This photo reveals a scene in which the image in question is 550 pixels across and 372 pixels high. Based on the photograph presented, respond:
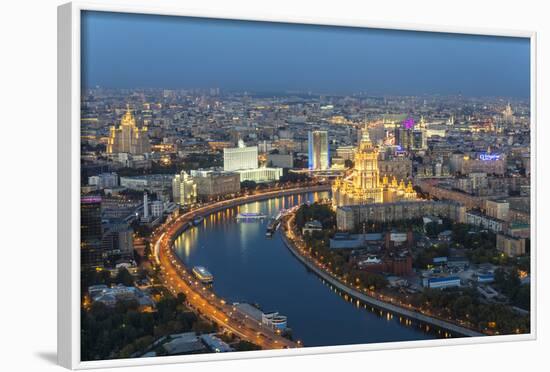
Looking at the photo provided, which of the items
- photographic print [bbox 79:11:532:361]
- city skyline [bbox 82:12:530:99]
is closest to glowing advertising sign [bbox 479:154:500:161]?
photographic print [bbox 79:11:532:361]

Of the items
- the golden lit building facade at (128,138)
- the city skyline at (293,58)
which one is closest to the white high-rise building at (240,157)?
the city skyline at (293,58)

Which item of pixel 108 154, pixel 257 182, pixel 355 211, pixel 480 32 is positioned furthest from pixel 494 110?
Result: pixel 108 154

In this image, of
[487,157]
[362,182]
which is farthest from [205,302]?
[487,157]

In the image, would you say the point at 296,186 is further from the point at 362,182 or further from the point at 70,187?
the point at 70,187

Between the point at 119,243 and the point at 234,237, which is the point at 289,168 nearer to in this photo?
the point at 234,237

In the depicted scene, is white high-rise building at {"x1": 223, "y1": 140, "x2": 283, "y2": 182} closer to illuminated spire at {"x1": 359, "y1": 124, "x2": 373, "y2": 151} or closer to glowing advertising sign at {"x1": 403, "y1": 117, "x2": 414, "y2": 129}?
illuminated spire at {"x1": 359, "y1": 124, "x2": 373, "y2": 151}
